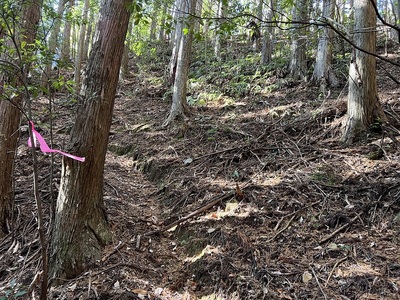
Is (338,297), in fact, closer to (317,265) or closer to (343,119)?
(317,265)

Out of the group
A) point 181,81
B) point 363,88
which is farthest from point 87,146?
point 181,81

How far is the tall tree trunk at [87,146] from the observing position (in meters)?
3.51

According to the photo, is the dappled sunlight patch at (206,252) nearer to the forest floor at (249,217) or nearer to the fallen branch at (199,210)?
the forest floor at (249,217)

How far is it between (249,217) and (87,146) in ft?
7.55

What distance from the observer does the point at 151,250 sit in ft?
13.6

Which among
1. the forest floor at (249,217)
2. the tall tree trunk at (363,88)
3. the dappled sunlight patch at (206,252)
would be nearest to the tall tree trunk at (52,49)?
the forest floor at (249,217)

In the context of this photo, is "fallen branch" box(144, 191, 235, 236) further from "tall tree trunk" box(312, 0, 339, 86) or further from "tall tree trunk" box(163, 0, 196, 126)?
"tall tree trunk" box(312, 0, 339, 86)

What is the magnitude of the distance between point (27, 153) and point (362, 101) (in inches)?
270

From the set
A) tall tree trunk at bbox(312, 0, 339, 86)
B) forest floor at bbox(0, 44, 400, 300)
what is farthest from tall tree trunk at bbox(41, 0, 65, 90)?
tall tree trunk at bbox(312, 0, 339, 86)

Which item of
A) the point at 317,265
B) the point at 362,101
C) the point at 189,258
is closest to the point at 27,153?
the point at 189,258

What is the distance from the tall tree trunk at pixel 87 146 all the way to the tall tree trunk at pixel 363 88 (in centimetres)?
401

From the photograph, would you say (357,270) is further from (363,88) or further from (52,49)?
(52,49)

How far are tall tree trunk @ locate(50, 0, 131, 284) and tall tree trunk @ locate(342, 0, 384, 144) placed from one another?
13.1ft

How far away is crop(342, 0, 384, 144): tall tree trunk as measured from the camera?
5359mm
